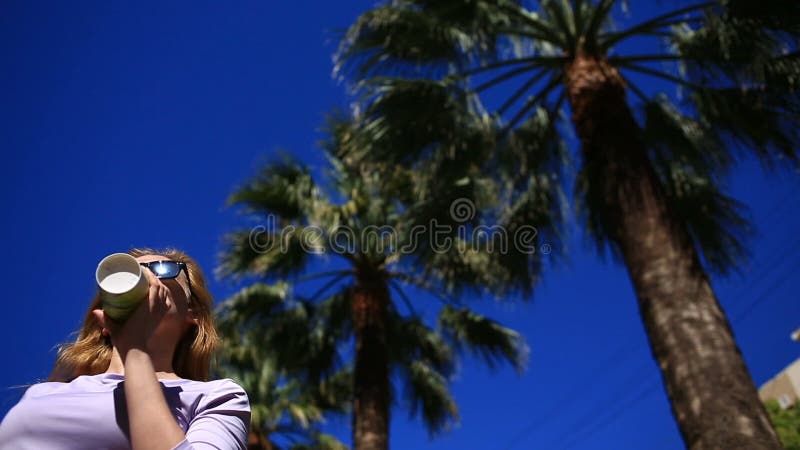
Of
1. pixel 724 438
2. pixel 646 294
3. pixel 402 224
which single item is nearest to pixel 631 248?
pixel 646 294

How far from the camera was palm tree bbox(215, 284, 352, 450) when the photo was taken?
9.29m

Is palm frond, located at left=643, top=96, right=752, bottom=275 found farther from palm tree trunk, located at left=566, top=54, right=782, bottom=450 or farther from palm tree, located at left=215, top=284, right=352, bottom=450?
palm tree, located at left=215, top=284, right=352, bottom=450

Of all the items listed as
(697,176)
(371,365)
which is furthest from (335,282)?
(697,176)

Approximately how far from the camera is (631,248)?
468 centimetres

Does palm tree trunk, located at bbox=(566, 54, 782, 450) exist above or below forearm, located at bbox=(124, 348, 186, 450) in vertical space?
above

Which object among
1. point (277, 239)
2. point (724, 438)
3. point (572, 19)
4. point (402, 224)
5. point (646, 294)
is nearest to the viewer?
point (724, 438)

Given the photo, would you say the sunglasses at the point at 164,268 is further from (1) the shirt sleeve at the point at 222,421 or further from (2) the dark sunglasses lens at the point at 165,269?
(1) the shirt sleeve at the point at 222,421

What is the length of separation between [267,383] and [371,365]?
15.5 ft

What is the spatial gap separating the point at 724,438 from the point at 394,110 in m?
3.93

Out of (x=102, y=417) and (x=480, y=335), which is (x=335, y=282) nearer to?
(x=480, y=335)

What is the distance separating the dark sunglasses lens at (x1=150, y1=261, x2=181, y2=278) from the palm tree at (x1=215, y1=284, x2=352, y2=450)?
7.63 metres

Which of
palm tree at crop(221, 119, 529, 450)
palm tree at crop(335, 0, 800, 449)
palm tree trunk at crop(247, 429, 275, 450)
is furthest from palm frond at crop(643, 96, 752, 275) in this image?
palm tree trunk at crop(247, 429, 275, 450)

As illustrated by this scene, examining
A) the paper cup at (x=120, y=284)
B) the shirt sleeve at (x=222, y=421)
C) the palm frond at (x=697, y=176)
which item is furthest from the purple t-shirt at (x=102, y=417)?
the palm frond at (x=697, y=176)

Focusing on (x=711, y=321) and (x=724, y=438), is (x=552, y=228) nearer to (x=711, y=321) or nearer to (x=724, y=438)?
(x=711, y=321)
